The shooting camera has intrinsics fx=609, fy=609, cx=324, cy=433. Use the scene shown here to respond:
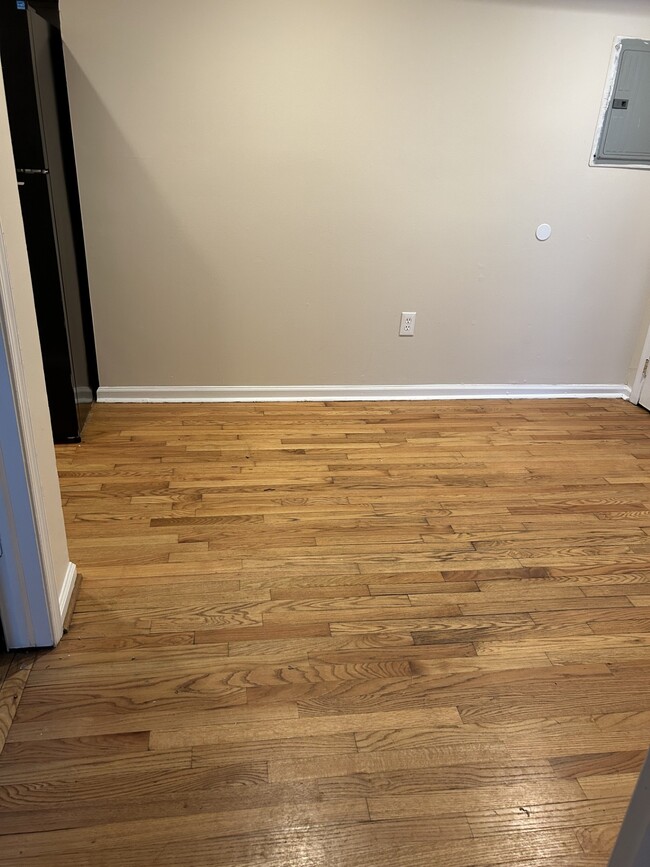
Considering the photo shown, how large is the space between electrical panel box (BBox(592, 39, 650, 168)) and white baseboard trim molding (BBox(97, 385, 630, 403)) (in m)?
1.22

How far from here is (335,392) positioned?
3.33 metres

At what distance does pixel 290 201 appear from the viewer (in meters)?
2.94

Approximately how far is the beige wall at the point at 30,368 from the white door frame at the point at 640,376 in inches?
122

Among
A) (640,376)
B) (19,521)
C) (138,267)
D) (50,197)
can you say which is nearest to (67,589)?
(19,521)

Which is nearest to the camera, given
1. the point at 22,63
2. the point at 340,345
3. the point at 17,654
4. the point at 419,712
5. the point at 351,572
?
the point at 419,712

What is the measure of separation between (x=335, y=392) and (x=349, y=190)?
3.37 ft

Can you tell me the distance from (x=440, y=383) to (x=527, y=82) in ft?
4.96

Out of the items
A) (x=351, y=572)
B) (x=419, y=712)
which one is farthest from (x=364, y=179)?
(x=419, y=712)

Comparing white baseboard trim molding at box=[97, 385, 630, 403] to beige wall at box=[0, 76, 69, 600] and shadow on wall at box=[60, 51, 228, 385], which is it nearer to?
shadow on wall at box=[60, 51, 228, 385]

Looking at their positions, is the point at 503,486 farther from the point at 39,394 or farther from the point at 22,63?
the point at 22,63

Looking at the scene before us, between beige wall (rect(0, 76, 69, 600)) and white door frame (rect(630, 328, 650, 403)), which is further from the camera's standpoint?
white door frame (rect(630, 328, 650, 403))

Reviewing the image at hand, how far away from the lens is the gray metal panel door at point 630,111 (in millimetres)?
2883

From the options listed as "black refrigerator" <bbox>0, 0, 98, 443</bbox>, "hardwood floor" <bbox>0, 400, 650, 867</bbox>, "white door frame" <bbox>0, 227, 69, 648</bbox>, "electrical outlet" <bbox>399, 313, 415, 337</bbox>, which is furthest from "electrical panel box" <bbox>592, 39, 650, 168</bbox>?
"white door frame" <bbox>0, 227, 69, 648</bbox>

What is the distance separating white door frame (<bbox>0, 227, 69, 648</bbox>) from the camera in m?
1.31
